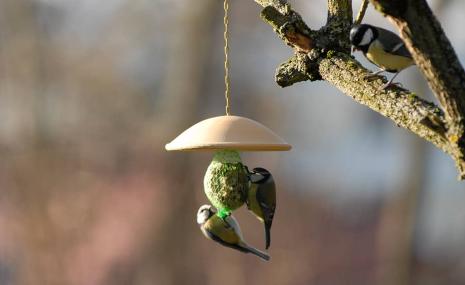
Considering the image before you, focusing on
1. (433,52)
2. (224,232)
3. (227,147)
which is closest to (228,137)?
(227,147)

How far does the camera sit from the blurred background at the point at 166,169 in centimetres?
775

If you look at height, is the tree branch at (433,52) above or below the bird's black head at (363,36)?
below

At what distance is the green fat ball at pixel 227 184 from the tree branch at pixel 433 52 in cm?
83

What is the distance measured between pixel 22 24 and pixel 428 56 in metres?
7.50

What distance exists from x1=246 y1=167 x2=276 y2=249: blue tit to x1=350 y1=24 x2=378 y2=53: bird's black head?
454mm

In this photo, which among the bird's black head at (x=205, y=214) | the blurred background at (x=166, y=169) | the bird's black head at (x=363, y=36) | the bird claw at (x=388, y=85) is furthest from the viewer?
the blurred background at (x=166, y=169)

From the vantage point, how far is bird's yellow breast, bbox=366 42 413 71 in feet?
6.09

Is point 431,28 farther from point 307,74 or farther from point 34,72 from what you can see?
point 34,72

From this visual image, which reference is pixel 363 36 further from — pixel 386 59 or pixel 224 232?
pixel 224 232

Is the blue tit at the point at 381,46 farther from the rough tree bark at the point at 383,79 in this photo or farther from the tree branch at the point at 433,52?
the tree branch at the point at 433,52

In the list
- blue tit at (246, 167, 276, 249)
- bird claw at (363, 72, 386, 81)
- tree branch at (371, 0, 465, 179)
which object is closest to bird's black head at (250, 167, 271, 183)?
blue tit at (246, 167, 276, 249)

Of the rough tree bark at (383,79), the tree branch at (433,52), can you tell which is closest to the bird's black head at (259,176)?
the rough tree bark at (383,79)

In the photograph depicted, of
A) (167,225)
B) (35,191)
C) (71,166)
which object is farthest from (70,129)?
(167,225)

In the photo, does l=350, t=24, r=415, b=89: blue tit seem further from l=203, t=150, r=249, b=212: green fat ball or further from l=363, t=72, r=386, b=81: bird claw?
l=203, t=150, r=249, b=212: green fat ball
